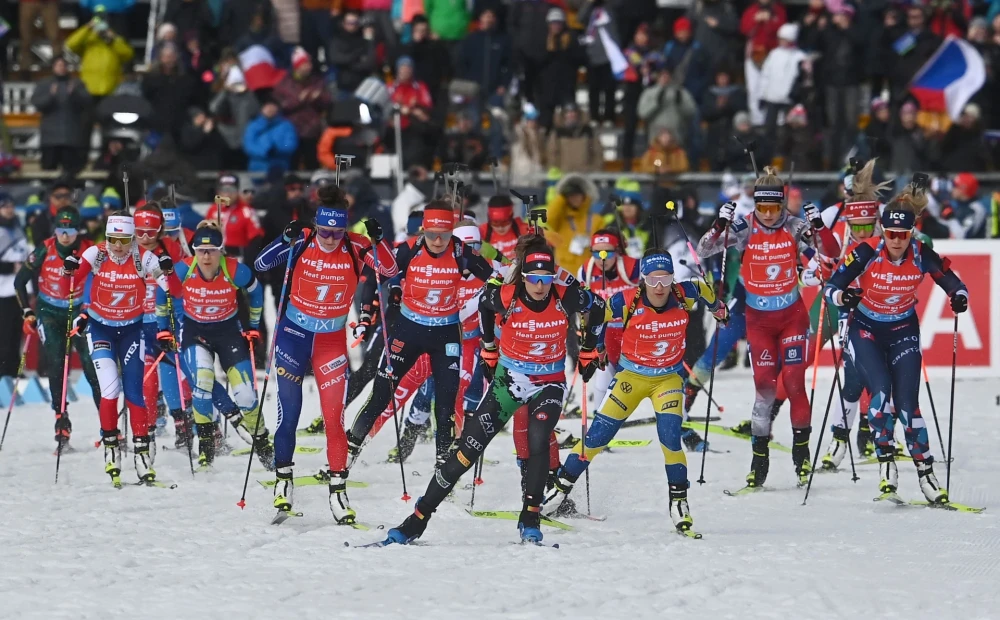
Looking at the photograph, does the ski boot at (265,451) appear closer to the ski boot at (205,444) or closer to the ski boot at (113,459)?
the ski boot at (205,444)

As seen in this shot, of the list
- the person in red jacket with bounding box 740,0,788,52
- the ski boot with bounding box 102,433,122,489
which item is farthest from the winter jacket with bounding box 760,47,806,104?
the ski boot with bounding box 102,433,122,489

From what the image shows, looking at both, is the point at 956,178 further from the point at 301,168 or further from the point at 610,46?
the point at 301,168

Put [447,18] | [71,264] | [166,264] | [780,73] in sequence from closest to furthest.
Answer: [166,264], [71,264], [780,73], [447,18]

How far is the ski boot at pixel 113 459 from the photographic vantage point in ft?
37.4

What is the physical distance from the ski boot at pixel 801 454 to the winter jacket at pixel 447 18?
33.0 ft

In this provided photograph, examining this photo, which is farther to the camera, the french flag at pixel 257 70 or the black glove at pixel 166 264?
the french flag at pixel 257 70

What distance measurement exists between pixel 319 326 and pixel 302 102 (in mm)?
9254

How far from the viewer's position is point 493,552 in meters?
9.27

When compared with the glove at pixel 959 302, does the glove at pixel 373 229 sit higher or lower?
higher

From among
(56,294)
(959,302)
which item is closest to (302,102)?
(56,294)

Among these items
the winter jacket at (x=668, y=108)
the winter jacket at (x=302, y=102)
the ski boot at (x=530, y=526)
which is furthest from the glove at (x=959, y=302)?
the winter jacket at (x=302, y=102)

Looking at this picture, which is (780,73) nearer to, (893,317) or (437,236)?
(893,317)

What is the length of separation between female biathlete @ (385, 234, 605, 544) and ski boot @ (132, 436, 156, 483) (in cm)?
269

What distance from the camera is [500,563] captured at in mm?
8953
